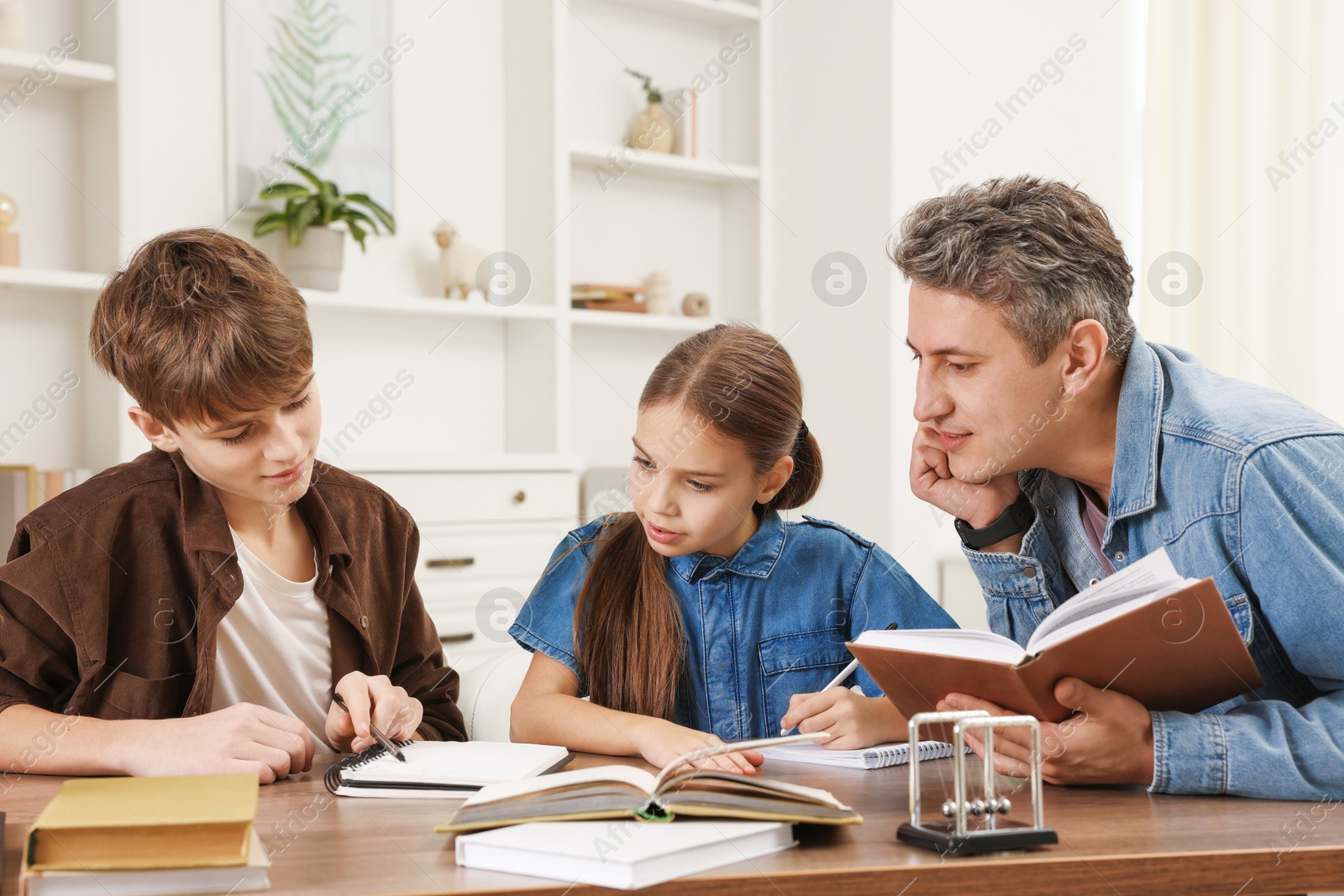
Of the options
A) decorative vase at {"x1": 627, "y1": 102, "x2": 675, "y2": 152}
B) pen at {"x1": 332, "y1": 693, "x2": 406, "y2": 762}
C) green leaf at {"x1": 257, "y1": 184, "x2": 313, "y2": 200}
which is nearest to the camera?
pen at {"x1": 332, "y1": 693, "x2": 406, "y2": 762}

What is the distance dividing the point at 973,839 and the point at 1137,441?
2.05 ft

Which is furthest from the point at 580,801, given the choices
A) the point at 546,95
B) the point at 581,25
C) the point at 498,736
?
the point at 581,25

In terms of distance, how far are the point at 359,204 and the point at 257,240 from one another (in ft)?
1.05

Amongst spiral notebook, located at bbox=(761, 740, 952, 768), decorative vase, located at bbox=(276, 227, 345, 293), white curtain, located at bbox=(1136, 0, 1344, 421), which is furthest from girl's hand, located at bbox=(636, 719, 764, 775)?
white curtain, located at bbox=(1136, 0, 1344, 421)

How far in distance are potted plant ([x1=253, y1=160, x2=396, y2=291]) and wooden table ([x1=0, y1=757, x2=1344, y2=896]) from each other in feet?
7.40

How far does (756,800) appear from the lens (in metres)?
0.90

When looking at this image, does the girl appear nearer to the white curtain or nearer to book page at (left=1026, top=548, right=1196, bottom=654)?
book page at (left=1026, top=548, right=1196, bottom=654)

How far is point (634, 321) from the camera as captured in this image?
3.69 metres

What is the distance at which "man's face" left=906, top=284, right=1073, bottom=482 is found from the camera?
1385 mm

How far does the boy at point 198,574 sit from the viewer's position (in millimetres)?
1214

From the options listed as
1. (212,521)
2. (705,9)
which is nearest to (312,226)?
(705,9)

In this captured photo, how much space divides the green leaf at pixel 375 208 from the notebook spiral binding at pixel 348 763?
7.36ft

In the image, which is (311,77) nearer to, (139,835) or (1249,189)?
(1249,189)

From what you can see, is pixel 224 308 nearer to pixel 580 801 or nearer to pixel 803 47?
pixel 580 801
